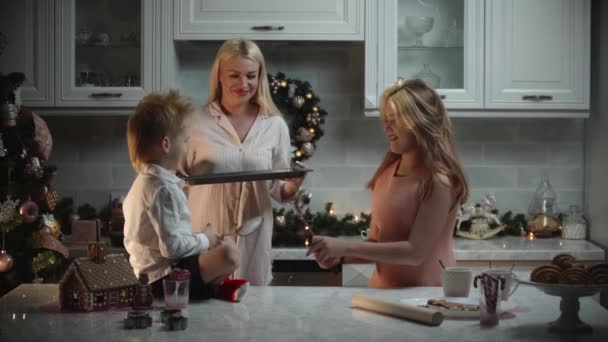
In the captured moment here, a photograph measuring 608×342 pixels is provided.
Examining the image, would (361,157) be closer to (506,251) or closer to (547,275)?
(506,251)

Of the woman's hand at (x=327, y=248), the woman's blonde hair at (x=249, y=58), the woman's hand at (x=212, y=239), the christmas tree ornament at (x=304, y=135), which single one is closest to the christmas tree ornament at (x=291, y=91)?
the christmas tree ornament at (x=304, y=135)

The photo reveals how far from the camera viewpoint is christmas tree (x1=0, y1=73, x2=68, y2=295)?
3645mm

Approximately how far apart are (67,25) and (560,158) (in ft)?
7.97

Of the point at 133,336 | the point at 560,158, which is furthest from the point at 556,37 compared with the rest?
the point at 133,336

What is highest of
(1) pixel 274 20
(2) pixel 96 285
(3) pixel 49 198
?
(1) pixel 274 20

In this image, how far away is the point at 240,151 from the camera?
358 cm

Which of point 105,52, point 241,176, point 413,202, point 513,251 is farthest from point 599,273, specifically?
point 105,52

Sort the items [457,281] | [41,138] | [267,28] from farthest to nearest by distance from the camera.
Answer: [267,28] < [41,138] < [457,281]

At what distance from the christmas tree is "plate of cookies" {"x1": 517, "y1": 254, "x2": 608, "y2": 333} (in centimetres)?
226

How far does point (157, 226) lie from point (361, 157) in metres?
2.33

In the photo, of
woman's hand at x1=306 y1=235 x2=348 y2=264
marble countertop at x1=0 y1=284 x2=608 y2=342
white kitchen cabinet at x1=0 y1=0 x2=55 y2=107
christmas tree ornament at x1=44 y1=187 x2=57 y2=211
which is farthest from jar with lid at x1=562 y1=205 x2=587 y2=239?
white kitchen cabinet at x1=0 y1=0 x2=55 y2=107

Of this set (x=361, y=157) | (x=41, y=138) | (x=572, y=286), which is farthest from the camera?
(x=361, y=157)

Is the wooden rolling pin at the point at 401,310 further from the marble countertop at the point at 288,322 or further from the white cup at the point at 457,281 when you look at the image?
the white cup at the point at 457,281

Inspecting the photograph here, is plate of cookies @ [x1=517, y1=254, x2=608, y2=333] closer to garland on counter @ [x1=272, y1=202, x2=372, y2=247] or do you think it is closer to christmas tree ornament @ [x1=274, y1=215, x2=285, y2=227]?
garland on counter @ [x1=272, y1=202, x2=372, y2=247]
